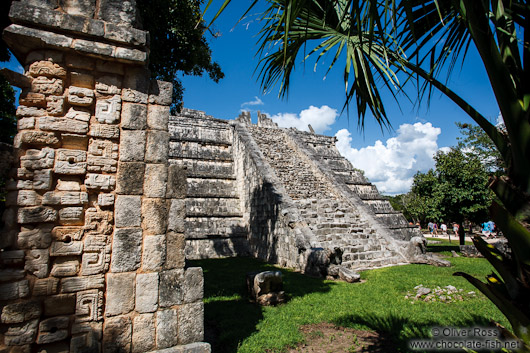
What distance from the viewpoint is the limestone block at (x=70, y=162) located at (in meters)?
2.94

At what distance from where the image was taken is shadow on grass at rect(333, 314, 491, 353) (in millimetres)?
3713

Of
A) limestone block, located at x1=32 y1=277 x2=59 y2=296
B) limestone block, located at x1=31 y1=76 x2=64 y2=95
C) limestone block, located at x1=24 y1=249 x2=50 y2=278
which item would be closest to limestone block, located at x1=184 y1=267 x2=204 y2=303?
limestone block, located at x1=32 y1=277 x2=59 y2=296

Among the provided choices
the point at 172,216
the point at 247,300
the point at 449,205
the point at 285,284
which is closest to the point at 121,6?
the point at 172,216

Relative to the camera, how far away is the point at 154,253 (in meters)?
3.14

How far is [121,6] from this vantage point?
3.32 meters

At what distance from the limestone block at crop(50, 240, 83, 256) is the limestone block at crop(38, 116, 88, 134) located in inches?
46.2

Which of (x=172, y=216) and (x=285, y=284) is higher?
(x=172, y=216)

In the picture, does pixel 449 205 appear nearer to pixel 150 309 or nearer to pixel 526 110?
pixel 526 110

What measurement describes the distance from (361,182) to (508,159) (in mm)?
12291

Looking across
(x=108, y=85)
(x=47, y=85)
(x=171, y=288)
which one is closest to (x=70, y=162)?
(x=47, y=85)

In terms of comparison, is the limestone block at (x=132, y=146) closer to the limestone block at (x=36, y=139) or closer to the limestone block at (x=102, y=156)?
the limestone block at (x=102, y=156)

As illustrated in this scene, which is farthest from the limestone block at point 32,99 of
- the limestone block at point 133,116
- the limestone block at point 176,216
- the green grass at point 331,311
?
the green grass at point 331,311

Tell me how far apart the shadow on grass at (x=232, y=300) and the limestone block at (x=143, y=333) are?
0.97 m

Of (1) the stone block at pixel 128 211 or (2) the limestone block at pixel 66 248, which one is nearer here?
(2) the limestone block at pixel 66 248
